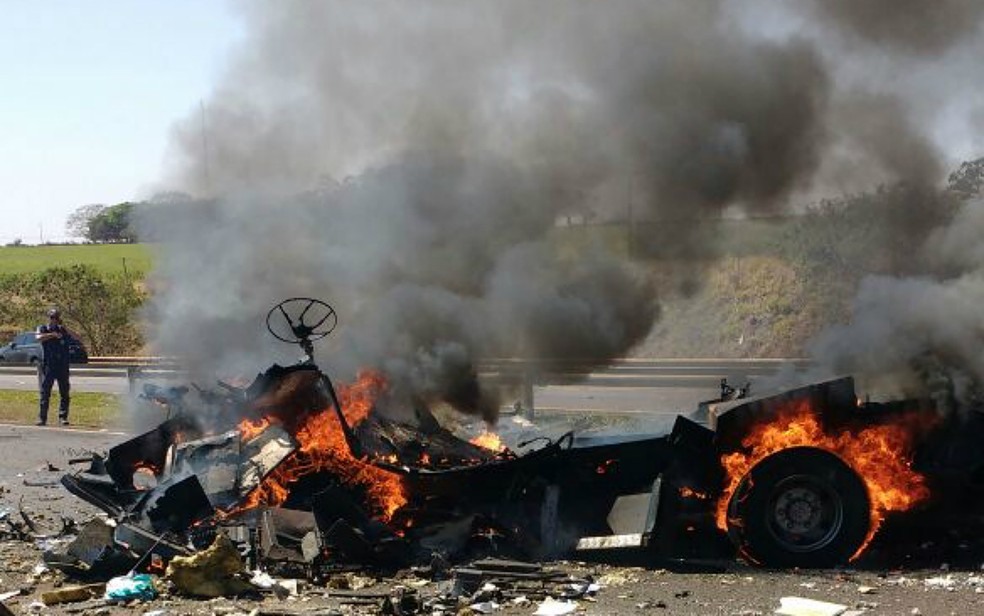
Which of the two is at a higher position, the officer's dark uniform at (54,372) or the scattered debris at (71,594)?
the officer's dark uniform at (54,372)

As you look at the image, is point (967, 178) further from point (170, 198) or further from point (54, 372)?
point (54, 372)

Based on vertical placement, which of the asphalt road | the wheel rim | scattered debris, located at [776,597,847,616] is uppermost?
the asphalt road

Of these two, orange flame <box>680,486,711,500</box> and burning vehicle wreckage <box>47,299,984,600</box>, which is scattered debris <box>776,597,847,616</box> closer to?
burning vehicle wreckage <box>47,299,984,600</box>

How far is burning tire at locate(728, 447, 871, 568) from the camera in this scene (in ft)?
22.2

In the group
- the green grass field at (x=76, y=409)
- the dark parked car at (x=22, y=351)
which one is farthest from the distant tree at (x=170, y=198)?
the dark parked car at (x=22, y=351)

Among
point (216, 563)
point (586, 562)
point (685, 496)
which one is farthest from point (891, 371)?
point (216, 563)

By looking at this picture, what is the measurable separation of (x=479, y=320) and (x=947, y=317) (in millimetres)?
4489

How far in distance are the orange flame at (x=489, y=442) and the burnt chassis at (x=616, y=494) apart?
0.89 m

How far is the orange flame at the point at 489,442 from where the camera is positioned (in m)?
8.34

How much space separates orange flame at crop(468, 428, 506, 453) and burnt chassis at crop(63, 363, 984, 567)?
894mm

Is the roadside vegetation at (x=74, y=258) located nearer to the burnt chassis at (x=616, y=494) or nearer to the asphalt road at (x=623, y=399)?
the asphalt road at (x=623, y=399)

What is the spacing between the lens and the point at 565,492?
729cm

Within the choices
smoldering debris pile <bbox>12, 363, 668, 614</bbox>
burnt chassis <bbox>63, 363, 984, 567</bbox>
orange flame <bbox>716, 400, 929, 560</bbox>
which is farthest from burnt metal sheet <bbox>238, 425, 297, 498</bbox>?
orange flame <bbox>716, 400, 929, 560</bbox>

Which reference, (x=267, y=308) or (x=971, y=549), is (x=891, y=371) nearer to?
(x=971, y=549)
